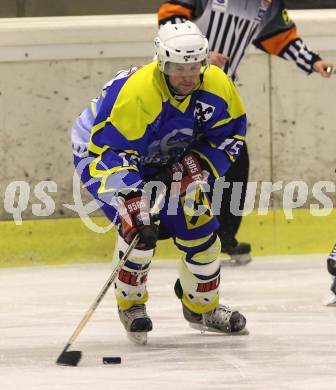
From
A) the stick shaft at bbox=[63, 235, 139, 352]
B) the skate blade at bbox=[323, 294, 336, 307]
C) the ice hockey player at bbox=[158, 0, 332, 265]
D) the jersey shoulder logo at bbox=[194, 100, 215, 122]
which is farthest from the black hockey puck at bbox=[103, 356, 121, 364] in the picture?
the ice hockey player at bbox=[158, 0, 332, 265]

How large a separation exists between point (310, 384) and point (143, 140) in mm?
1060

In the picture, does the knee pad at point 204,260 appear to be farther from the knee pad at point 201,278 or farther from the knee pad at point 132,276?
the knee pad at point 132,276

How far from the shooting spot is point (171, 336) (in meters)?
5.10

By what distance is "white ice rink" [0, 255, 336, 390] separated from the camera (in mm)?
4273

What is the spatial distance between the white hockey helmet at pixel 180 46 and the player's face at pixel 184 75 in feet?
0.06

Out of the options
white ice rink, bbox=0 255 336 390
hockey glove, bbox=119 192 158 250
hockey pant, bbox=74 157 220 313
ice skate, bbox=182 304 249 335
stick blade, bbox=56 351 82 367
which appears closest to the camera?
white ice rink, bbox=0 255 336 390

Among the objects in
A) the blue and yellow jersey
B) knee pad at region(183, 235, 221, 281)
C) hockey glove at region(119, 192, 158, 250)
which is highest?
the blue and yellow jersey

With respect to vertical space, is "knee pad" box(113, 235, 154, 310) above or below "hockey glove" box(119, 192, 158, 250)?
below

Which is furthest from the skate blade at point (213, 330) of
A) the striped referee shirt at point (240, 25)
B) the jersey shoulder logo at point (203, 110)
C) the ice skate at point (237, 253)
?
the striped referee shirt at point (240, 25)

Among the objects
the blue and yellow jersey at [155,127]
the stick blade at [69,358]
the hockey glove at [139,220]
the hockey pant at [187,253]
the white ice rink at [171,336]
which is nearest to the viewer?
the white ice rink at [171,336]

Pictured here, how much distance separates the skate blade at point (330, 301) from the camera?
5688 mm

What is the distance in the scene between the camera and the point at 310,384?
4164mm

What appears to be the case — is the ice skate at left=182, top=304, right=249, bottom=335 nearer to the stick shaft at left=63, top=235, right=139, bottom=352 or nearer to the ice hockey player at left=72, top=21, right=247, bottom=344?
the ice hockey player at left=72, top=21, right=247, bottom=344

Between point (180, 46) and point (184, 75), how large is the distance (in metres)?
0.10
